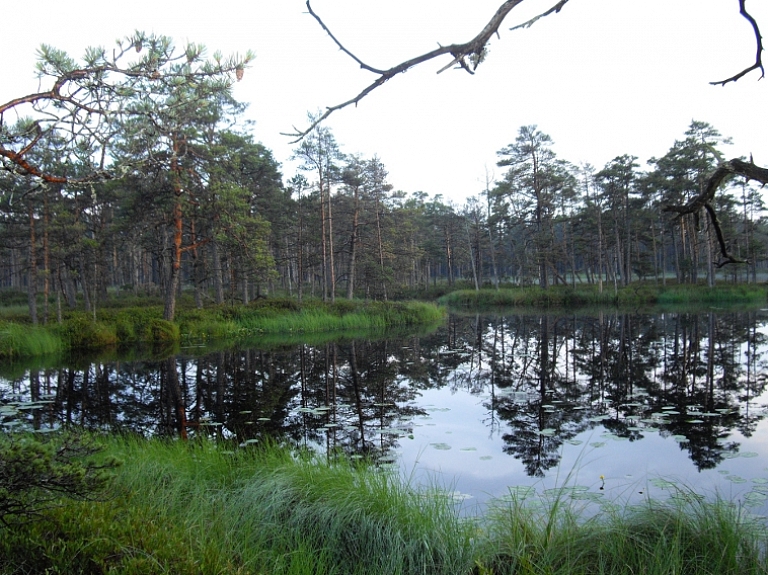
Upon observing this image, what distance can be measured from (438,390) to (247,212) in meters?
20.4

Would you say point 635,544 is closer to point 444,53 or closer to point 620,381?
point 444,53

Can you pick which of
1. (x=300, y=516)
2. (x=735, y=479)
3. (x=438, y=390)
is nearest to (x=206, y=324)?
(x=438, y=390)

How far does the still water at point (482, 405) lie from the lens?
5.88m

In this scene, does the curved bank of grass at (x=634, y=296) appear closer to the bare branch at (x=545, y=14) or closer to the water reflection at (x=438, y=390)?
the water reflection at (x=438, y=390)

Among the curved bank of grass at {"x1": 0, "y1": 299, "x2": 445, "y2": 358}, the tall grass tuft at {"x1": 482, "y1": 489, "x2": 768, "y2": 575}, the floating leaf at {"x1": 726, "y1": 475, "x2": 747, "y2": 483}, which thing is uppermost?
the curved bank of grass at {"x1": 0, "y1": 299, "x2": 445, "y2": 358}

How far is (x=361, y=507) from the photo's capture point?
400cm

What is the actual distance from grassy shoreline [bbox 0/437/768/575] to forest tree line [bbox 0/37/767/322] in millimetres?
1818

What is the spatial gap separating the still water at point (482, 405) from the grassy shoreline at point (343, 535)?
0.85 m

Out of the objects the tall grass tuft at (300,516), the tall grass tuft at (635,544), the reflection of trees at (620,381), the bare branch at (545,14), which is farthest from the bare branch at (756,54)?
the reflection of trees at (620,381)

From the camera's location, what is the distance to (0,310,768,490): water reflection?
24.2ft

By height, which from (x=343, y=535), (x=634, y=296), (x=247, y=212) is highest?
(x=247, y=212)

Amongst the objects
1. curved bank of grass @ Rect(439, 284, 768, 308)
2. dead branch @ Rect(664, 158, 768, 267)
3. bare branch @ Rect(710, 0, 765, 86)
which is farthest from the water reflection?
curved bank of grass @ Rect(439, 284, 768, 308)

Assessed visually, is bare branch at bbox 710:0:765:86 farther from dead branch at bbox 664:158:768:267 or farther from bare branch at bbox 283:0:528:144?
bare branch at bbox 283:0:528:144

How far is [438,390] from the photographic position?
433 inches
